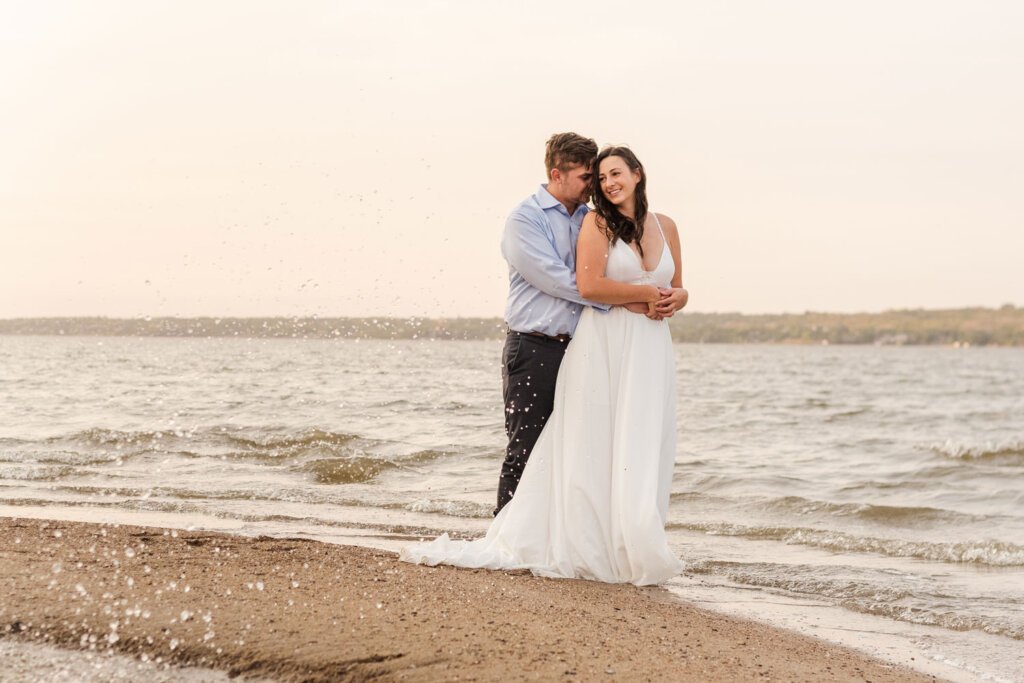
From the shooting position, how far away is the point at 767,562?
310 inches

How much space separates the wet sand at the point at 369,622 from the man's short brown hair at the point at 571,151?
2.43m

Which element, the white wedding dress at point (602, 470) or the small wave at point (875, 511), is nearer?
the white wedding dress at point (602, 470)

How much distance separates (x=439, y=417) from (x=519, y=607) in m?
14.0

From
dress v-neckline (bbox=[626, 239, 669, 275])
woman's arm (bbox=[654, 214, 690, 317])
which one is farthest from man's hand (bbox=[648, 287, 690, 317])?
dress v-neckline (bbox=[626, 239, 669, 275])

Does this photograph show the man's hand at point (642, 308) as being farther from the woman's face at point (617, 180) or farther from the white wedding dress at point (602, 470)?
the woman's face at point (617, 180)

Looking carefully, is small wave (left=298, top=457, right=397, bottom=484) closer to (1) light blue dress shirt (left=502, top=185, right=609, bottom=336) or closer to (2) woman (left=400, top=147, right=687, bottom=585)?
(2) woman (left=400, top=147, right=687, bottom=585)

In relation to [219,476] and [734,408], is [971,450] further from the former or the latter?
[219,476]

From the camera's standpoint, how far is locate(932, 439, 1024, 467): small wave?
1648 centimetres

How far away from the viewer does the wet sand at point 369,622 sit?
4.33 m

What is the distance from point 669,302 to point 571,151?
1068 mm

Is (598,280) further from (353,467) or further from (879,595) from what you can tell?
(353,467)

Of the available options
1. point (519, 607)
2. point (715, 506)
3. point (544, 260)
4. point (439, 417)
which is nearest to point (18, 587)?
point (519, 607)

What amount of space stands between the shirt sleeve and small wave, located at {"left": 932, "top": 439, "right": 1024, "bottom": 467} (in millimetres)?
12200

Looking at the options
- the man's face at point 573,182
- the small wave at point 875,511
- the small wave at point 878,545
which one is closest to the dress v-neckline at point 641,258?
the man's face at point 573,182
